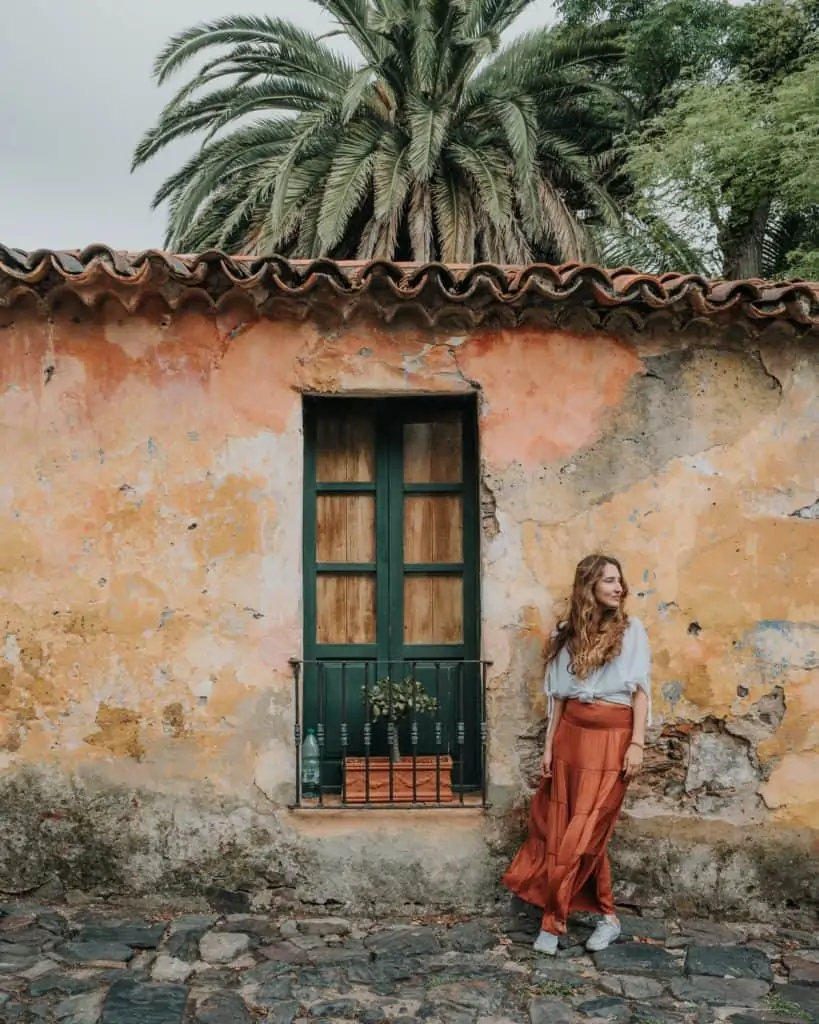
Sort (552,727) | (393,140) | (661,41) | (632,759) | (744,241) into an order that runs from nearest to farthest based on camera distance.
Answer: (632,759) < (552,727) < (393,140) < (744,241) < (661,41)

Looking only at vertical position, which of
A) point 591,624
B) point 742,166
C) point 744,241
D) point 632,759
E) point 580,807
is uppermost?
point 742,166

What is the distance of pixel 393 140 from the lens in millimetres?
12828

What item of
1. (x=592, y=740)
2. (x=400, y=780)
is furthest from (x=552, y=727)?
(x=400, y=780)

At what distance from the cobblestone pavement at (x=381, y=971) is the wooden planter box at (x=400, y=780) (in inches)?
22.7

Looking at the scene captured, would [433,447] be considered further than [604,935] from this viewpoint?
Yes

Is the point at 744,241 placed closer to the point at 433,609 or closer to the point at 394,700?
the point at 433,609

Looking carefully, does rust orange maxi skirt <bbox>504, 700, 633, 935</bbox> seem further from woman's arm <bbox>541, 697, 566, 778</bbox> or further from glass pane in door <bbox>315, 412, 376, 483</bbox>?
glass pane in door <bbox>315, 412, 376, 483</bbox>

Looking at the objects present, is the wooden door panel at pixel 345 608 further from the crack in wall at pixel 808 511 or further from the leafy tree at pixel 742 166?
the leafy tree at pixel 742 166

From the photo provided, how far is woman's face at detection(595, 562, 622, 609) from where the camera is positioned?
438 cm

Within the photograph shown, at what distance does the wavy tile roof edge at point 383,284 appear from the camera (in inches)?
174

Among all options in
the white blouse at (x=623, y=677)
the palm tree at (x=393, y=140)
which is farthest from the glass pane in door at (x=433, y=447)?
the palm tree at (x=393, y=140)

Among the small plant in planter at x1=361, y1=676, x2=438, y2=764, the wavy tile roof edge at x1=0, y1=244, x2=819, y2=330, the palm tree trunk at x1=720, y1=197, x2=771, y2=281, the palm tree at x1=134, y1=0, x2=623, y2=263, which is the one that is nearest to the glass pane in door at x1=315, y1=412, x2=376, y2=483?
the wavy tile roof edge at x1=0, y1=244, x2=819, y2=330

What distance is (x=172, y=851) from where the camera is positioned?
4.79 m

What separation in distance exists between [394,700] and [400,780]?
39cm
